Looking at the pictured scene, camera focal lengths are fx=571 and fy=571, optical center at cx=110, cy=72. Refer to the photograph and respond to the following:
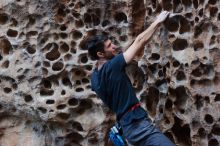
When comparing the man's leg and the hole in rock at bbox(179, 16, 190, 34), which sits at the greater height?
the hole in rock at bbox(179, 16, 190, 34)

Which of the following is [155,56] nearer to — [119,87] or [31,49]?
[119,87]

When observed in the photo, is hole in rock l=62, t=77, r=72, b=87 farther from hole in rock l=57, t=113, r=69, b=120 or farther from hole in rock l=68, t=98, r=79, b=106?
hole in rock l=57, t=113, r=69, b=120

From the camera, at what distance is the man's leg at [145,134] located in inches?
122

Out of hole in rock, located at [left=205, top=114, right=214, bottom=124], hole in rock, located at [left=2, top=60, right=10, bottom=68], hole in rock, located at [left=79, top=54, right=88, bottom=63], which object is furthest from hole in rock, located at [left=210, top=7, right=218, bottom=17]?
hole in rock, located at [left=2, top=60, right=10, bottom=68]

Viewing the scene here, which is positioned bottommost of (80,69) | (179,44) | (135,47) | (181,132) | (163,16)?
(181,132)

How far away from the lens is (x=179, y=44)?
375 cm

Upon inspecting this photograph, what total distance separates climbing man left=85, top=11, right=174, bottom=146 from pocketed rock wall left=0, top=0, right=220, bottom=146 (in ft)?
1.80

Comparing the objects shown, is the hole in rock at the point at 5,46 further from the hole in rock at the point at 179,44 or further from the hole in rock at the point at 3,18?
the hole in rock at the point at 179,44

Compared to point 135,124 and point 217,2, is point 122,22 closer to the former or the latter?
point 217,2

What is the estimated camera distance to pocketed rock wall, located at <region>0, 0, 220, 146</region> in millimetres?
3701

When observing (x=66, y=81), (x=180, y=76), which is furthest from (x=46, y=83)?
(x=180, y=76)

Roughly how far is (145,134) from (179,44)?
0.86 m

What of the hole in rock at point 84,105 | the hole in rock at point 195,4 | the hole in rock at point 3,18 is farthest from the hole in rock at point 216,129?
the hole in rock at point 3,18

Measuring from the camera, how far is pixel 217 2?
3482mm
